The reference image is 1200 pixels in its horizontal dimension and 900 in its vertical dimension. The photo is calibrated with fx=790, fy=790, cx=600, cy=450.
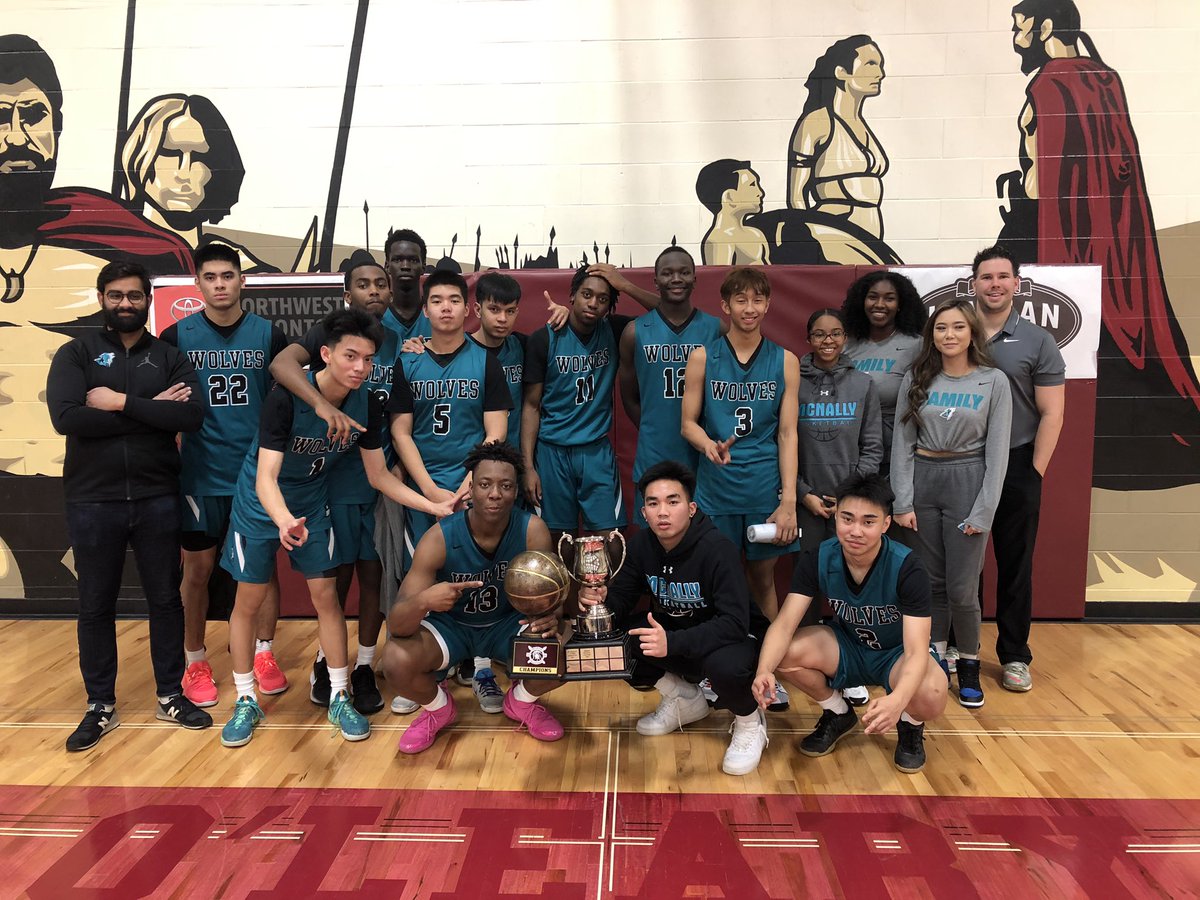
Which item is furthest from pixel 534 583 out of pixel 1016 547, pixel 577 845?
pixel 1016 547

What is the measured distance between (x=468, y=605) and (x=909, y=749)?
1790mm

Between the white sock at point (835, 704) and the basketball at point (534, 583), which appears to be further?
the white sock at point (835, 704)

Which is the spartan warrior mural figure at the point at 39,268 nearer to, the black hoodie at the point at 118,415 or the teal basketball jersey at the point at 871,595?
the black hoodie at the point at 118,415

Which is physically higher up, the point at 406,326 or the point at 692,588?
the point at 406,326

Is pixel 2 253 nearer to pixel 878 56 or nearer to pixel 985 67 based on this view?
pixel 878 56

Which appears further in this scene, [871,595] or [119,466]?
[119,466]

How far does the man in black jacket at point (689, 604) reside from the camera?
2910 millimetres

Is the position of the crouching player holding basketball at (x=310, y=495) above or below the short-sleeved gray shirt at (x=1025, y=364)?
below

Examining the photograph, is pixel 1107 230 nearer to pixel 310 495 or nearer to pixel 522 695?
pixel 522 695

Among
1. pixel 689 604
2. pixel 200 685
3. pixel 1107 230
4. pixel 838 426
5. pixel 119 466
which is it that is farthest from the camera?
pixel 1107 230

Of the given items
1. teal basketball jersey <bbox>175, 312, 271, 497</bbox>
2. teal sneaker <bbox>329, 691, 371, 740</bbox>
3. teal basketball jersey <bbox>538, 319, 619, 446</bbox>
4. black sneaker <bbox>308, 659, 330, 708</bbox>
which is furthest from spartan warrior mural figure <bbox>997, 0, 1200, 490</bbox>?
black sneaker <bbox>308, 659, 330, 708</bbox>

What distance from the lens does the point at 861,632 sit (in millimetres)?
3041

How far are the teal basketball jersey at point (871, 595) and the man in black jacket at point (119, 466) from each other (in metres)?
2.60

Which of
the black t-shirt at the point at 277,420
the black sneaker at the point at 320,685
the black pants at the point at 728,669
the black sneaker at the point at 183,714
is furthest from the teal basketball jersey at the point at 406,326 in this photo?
the black sneaker at the point at 183,714
